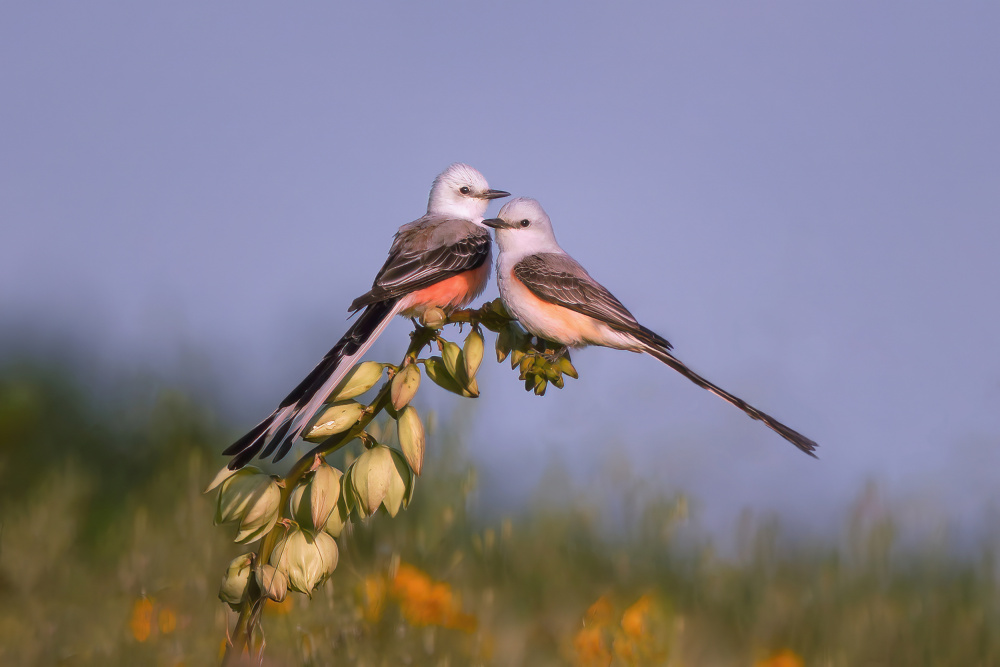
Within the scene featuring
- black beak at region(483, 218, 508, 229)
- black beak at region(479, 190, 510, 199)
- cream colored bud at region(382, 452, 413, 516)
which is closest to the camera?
cream colored bud at region(382, 452, 413, 516)


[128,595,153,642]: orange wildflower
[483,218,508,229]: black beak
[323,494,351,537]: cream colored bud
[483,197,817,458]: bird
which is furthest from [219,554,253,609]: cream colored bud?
[483,218,508,229]: black beak

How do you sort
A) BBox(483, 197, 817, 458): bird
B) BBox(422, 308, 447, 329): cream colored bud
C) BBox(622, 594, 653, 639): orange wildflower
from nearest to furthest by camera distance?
BBox(422, 308, 447, 329): cream colored bud → BBox(622, 594, 653, 639): orange wildflower → BBox(483, 197, 817, 458): bird

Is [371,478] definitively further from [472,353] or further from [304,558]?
[472,353]

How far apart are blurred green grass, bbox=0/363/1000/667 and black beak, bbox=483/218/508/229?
69 cm

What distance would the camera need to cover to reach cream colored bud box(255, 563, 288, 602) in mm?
1248

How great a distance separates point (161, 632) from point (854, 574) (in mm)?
1996

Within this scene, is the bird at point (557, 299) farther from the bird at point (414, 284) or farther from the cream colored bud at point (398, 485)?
the cream colored bud at point (398, 485)

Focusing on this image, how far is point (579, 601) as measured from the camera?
2434 millimetres

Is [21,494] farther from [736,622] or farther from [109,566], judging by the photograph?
[736,622]

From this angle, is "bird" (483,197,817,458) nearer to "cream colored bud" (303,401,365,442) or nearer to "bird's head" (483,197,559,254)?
"bird's head" (483,197,559,254)

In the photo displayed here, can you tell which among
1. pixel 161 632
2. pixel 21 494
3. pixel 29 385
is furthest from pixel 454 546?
pixel 29 385

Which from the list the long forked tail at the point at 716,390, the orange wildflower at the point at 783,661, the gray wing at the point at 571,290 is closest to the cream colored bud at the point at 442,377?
the long forked tail at the point at 716,390

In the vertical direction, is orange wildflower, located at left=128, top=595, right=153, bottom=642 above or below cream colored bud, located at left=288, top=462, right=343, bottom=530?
below

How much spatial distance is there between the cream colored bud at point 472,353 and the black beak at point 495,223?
1.20 metres
